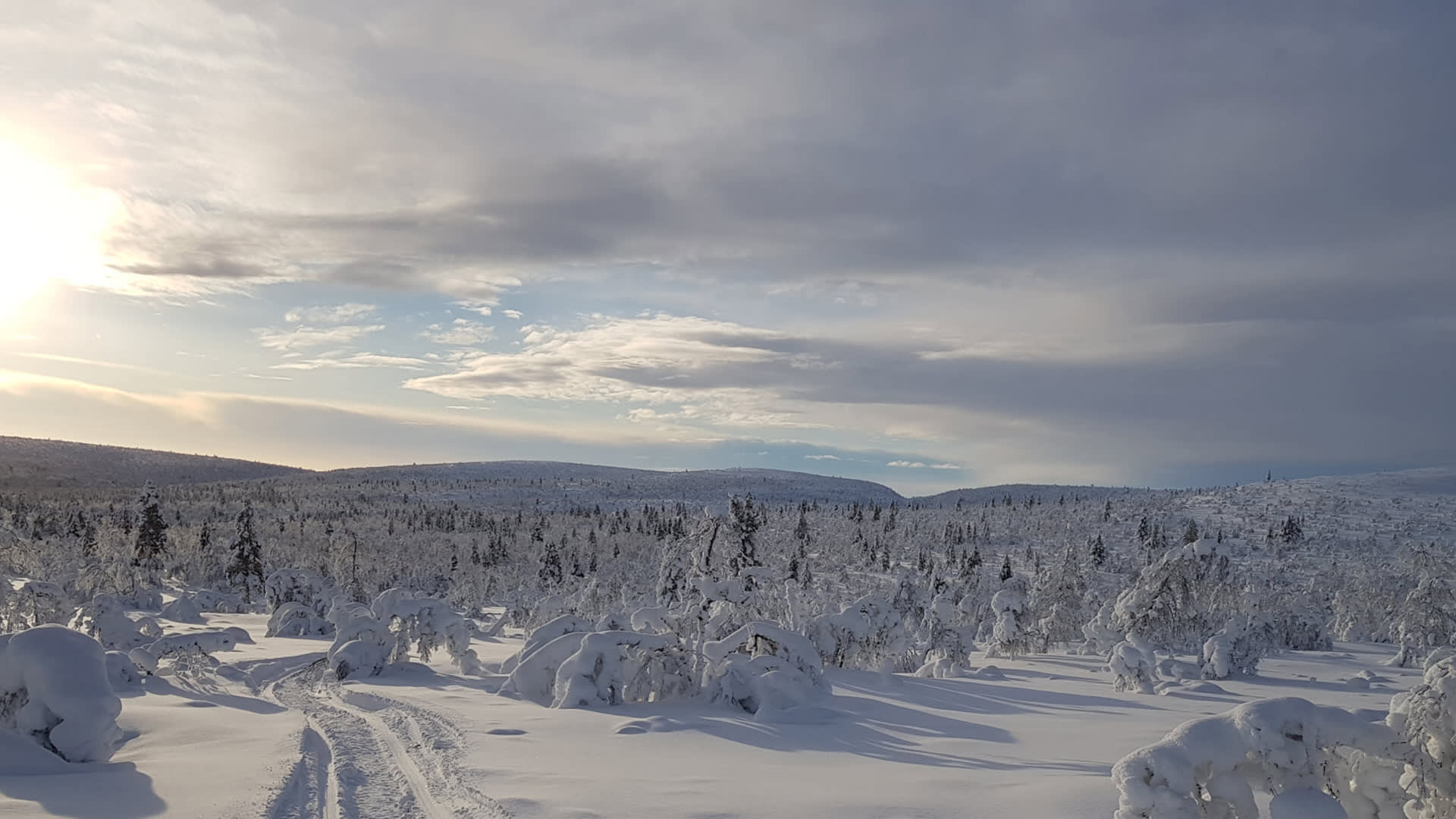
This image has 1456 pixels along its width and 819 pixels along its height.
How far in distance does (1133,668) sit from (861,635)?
812 cm

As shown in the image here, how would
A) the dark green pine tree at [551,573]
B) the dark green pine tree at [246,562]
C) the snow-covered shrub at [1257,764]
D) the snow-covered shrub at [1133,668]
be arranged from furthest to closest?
the dark green pine tree at [551,573], the dark green pine tree at [246,562], the snow-covered shrub at [1133,668], the snow-covered shrub at [1257,764]

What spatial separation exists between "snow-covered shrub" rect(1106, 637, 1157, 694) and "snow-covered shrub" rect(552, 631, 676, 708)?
1561 centimetres

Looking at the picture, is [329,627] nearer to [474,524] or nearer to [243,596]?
[243,596]

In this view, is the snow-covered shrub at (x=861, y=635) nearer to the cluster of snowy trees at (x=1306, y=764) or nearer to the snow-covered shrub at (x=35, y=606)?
the cluster of snowy trees at (x=1306, y=764)

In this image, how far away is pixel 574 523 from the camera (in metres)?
169

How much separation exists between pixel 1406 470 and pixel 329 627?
23807 cm

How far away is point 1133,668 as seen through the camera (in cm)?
2462

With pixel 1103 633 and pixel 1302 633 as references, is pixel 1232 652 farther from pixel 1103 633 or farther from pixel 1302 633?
pixel 1302 633

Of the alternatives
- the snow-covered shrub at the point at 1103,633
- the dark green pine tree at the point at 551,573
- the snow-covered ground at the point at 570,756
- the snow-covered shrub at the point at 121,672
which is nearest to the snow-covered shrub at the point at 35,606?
the snow-covered ground at the point at 570,756

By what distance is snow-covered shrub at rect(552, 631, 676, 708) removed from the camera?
54.6 feet

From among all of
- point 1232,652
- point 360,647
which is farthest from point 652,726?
point 1232,652

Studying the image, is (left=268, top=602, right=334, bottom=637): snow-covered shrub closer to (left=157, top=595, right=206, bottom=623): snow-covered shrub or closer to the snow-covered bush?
(left=157, top=595, right=206, bottom=623): snow-covered shrub

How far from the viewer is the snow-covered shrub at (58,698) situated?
1074 centimetres

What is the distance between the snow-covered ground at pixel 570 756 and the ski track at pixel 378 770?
4 cm
